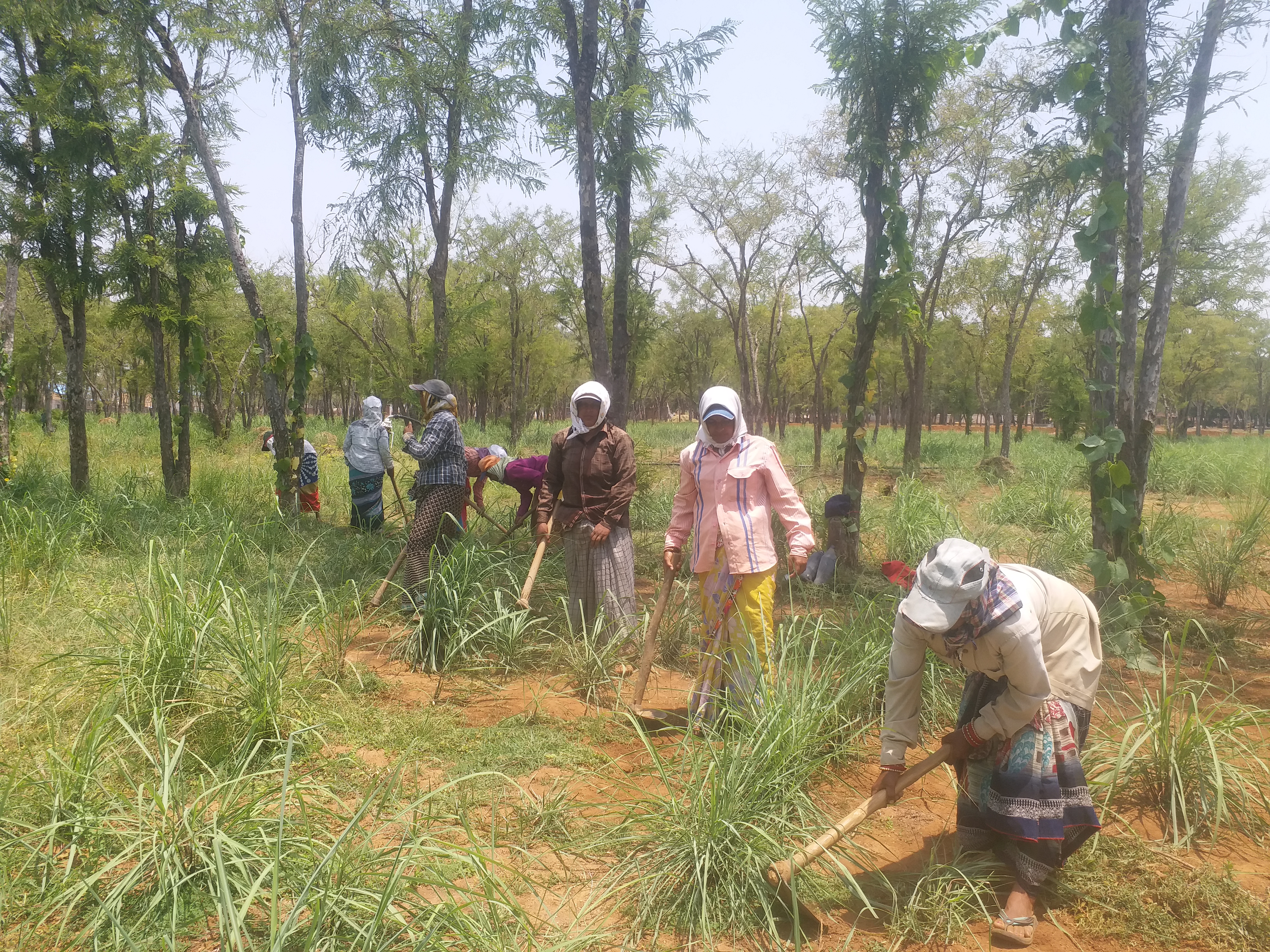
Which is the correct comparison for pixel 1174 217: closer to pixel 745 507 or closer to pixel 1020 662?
pixel 745 507

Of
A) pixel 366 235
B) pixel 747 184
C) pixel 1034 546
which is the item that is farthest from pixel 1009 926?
pixel 747 184

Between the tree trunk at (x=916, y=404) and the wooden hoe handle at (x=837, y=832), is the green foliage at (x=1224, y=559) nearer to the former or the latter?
the wooden hoe handle at (x=837, y=832)

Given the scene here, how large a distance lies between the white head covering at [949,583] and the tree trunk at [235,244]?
22.6 feet

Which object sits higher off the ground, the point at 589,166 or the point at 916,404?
the point at 589,166

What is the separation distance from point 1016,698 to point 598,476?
8.72 ft

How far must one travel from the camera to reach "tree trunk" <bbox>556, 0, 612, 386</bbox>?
21.7 ft

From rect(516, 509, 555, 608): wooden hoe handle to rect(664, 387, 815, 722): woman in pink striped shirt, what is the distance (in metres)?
1.09

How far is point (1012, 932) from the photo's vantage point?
237cm

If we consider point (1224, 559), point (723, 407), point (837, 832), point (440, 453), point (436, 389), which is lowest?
point (837, 832)

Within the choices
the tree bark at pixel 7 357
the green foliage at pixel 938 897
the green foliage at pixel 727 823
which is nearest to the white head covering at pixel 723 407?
the green foliage at pixel 727 823

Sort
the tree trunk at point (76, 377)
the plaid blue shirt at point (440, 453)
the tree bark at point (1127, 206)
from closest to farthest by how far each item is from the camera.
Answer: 1. the tree bark at point (1127, 206)
2. the plaid blue shirt at point (440, 453)
3. the tree trunk at point (76, 377)

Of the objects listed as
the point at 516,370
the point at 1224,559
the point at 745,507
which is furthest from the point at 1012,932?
the point at 516,370

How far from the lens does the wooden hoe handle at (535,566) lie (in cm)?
444

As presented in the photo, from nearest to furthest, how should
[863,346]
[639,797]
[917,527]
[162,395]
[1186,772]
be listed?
[1186,772] < [639,797] < [863,346] < [917,527] < [162,395]
